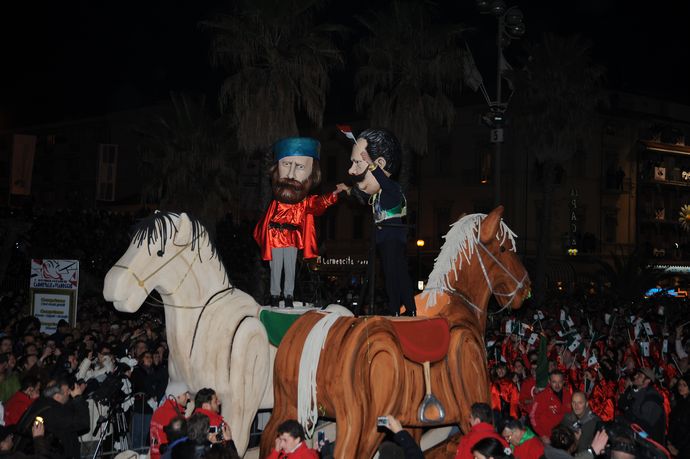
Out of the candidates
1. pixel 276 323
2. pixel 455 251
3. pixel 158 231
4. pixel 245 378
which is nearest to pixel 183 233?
pixel 158 231

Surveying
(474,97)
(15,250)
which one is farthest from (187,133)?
(474,97)

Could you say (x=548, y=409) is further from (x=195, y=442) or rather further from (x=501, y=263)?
(x=195, y=442)

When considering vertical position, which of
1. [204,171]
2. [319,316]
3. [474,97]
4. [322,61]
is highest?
[474,97]

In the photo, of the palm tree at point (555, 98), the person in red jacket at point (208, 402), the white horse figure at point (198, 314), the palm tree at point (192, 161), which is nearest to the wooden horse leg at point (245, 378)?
the white horse figure at point (198, 314)

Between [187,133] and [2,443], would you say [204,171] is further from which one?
[2,443]

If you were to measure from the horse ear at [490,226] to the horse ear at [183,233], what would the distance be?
3.10 meters

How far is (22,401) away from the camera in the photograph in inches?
356

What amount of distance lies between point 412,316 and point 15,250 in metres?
19.1

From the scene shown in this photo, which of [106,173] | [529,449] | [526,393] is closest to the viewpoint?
[529,449]

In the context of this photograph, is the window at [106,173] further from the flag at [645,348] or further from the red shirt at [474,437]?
the red shirt at [474,437]

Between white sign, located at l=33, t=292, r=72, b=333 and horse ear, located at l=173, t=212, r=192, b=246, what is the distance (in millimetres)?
10256

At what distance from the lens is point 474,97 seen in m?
44.5

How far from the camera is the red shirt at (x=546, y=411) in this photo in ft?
33.8

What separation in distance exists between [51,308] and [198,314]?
10.7m
